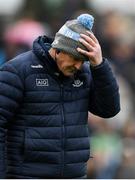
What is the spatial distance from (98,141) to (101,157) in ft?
2.11

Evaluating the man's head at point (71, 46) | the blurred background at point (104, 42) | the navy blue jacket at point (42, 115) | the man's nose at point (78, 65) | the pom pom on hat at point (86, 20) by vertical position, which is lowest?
the blurred background at point (104, 42)

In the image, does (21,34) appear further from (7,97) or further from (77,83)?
(7,97)

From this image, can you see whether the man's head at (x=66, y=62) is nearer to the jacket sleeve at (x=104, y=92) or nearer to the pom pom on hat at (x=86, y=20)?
the jacket sleeve at (x=104, y=92)

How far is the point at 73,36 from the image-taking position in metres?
8.09

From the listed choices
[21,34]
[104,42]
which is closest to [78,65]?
[21,34]

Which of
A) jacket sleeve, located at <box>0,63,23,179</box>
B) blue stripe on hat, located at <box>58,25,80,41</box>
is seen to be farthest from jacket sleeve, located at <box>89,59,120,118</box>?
jacket sleeve, located at <box>0,63,23,179</box>

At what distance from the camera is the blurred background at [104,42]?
12.2m

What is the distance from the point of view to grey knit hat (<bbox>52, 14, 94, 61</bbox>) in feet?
26.3

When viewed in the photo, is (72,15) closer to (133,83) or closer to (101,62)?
(133,83)

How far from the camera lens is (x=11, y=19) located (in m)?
18.1

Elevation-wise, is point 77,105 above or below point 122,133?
above

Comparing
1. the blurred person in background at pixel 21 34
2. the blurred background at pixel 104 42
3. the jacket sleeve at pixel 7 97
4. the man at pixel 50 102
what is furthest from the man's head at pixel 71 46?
the blurred person in background at pixel 21 34

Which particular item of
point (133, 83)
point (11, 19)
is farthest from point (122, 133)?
point (11, 19)

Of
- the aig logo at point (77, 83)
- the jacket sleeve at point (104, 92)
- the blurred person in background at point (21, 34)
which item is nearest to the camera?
the jacket sleeve at point (104, 92)
